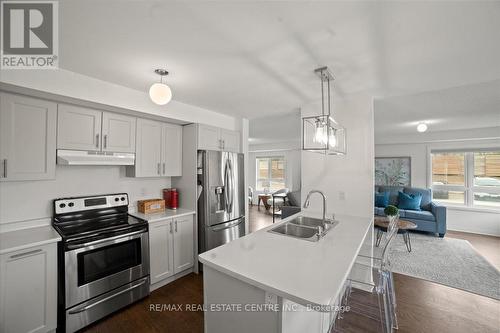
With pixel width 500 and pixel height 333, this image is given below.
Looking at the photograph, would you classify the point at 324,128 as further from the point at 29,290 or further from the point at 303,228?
the point at 29,290

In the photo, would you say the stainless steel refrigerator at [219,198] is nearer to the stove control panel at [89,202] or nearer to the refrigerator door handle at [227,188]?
the refrigerator door handle at [227,188]

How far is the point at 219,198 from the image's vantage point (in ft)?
10.1

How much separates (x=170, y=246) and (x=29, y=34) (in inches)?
92.1

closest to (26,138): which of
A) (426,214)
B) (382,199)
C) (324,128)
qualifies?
(324,128)

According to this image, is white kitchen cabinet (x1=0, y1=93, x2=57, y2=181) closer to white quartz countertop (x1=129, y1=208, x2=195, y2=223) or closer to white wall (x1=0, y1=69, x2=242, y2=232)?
white wall (x1=0, y1=69, x2=242, y2=232)

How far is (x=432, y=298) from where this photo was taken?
245 cm

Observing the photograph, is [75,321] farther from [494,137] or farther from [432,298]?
[494,137]

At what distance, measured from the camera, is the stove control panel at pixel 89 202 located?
221 centimetres

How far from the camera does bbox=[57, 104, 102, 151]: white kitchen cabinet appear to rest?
207 cm

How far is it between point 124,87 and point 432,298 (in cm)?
434

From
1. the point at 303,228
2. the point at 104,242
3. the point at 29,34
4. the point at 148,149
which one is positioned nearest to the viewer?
the point at 29,34

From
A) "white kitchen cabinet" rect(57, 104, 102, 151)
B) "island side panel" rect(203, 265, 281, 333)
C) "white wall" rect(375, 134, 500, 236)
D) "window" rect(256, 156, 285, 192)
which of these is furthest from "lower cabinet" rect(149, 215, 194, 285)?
"white wall" rect(375, 134, 500, 236)

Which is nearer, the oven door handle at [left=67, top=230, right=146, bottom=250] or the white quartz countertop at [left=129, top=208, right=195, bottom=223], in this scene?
the oven door handle at [left=67, top=230, right=146, bottom=250]

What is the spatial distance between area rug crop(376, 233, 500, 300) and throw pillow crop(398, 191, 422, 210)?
84cm
